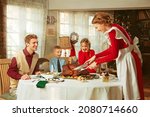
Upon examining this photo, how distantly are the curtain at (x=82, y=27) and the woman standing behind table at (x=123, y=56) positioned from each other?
0.12 metres

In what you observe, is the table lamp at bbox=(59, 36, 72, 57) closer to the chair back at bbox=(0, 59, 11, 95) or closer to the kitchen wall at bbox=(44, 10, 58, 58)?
the kitchen wall at bbox=(44, 10, 58, 58)

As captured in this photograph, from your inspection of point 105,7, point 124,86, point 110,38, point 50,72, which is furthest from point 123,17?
point 50,72

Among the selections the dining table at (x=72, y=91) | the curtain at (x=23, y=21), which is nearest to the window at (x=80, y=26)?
the curtain at (x=23, y=21)

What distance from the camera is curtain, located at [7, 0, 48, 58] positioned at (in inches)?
53.6

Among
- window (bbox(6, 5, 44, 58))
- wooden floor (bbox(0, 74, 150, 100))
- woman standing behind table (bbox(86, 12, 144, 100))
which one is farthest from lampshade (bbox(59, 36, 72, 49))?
wooden floor (bbox(0, 74, 150, 100))

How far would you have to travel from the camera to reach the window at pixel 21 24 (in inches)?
53.6

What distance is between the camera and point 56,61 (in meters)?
1.35

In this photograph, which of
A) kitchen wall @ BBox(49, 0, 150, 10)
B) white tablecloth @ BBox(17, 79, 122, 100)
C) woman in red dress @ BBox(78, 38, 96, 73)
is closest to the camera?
white tablecloth @ BBox(17, 79, 122, 100)

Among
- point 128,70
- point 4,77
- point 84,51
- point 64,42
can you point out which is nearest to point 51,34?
point 64,42

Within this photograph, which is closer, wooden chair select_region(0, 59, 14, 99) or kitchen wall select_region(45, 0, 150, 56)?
kitchen wall select_region(45, 0, 150, 56)

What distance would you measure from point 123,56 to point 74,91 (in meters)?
0.28

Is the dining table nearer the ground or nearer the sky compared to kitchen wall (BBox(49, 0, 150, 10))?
nearer the ground

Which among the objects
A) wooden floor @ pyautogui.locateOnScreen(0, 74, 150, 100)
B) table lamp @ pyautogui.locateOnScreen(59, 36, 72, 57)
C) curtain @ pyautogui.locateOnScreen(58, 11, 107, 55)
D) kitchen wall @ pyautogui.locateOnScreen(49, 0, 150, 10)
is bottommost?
wooden floor @ pyautogui.locateOnScreen(0, 74, 150, 100)

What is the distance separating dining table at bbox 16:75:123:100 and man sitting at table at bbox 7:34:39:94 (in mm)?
167
